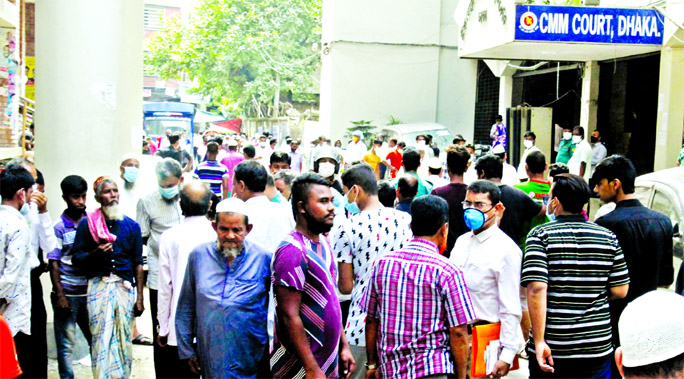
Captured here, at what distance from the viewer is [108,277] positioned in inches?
236

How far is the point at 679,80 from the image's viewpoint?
14.2 meters

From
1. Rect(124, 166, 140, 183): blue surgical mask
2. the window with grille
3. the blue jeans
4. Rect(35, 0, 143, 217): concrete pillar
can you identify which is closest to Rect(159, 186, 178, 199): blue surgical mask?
Rect(124, 166, 140, 183): blue surgical mask

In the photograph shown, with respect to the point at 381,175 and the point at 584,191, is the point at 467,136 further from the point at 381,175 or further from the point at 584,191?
the point at 584,191

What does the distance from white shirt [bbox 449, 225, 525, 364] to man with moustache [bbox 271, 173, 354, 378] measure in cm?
90

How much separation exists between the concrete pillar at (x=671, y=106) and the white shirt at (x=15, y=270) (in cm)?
1220

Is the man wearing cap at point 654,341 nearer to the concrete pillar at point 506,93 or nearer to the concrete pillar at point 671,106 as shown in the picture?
the concrete pillar at point 671,106

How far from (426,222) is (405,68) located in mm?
27487

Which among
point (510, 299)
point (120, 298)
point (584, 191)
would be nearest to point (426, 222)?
point (510, 299)

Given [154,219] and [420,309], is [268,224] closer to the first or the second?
[154,219]

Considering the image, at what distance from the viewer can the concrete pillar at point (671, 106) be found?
14.2 meters

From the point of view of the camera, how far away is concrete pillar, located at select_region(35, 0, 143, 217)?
8.34 meters

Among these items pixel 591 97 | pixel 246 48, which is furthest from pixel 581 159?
pixel 246 48

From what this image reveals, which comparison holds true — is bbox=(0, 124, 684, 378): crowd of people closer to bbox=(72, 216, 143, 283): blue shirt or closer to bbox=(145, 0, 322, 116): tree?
bbox=(72, 216, 143, 283): blue shirt

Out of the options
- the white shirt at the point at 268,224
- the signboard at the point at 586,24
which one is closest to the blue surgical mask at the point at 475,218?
the white shirt at the point at 268,224
